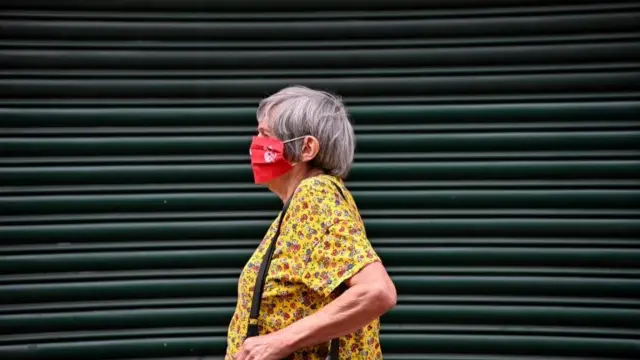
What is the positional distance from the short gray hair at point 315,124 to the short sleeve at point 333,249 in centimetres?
21

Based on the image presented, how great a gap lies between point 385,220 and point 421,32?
112cm

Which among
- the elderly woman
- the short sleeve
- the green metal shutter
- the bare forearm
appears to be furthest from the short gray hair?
the green metal shutter

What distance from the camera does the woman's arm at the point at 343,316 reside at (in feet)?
5.43

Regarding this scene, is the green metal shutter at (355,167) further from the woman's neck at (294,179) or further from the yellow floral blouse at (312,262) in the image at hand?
the yellow floral blouse at (312,262)

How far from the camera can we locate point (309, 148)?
1.96 m

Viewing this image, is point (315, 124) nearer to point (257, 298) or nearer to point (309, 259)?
point (309, 259)

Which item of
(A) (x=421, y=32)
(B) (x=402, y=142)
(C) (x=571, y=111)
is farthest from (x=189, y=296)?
(C) (x=571, y=111)

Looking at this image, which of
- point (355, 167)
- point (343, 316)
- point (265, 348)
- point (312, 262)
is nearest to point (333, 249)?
point (312, 262)

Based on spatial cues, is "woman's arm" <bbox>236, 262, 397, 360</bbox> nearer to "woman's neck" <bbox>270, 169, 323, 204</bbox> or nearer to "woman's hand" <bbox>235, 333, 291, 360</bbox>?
"woman's hand" <bbox>235, 333, 291, 360</bbox>

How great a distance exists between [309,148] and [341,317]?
56 centimetres

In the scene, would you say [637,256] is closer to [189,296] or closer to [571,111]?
[571,111]

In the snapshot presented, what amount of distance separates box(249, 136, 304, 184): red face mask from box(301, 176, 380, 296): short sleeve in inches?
8.7

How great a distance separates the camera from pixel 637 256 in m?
3.55

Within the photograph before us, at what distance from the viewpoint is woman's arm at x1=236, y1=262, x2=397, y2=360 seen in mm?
1656
